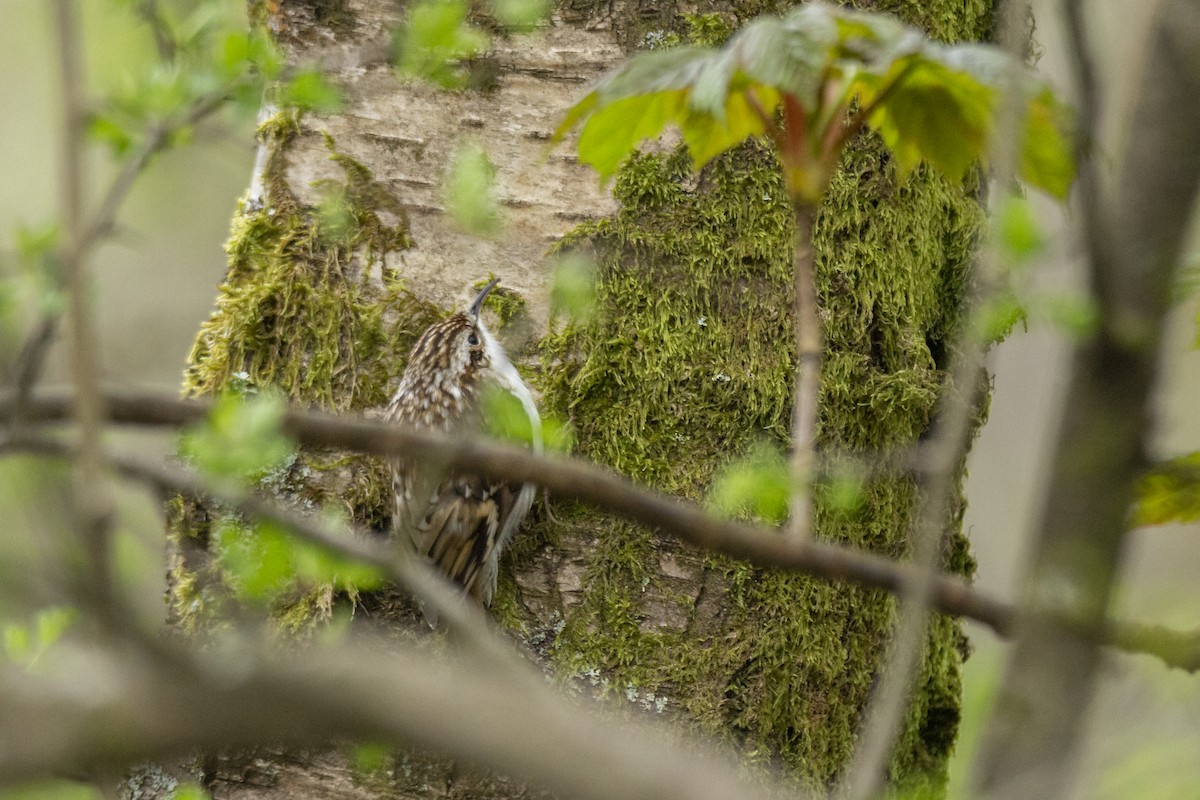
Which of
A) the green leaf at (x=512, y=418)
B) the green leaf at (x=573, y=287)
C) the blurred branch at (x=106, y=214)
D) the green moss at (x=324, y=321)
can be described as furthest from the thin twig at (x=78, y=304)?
the green moss at (x=324, y=321)

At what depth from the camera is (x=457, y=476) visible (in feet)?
8.48

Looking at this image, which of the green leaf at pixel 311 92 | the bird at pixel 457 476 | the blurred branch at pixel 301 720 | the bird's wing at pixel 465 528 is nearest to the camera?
the blurred branch at pixel 301 720

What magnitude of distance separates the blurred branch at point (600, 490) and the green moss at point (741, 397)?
4.26ft

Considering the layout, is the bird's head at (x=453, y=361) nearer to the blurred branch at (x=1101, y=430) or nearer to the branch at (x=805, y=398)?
the branch at (x=805, y=398)

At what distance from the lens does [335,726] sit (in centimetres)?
68

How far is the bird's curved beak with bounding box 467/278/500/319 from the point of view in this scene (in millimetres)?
2604

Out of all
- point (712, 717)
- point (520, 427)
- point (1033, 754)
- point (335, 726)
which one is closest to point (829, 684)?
point (712, 717)

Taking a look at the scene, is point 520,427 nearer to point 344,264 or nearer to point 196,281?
point 344,264

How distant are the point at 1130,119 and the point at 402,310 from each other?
2.04m

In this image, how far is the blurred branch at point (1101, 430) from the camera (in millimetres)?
782

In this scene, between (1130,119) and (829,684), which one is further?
(829,684)

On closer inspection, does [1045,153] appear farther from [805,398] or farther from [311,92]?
[311,92]

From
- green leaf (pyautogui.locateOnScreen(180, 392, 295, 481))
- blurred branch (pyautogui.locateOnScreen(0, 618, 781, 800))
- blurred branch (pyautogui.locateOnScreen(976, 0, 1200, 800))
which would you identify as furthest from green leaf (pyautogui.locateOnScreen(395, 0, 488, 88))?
blurred branch (pyautogui.locateOnScreen(0, 618, 781, 800))

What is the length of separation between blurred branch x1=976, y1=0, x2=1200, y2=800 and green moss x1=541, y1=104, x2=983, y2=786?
151 cm
